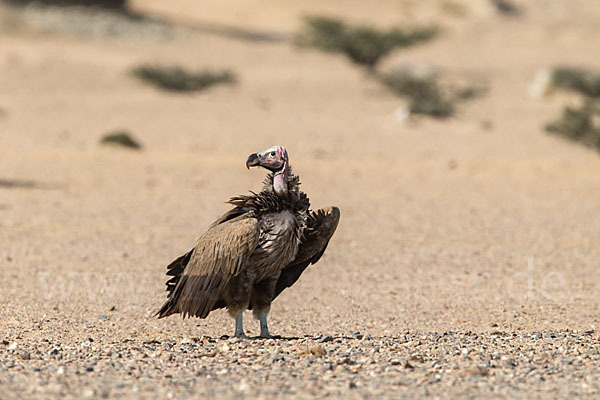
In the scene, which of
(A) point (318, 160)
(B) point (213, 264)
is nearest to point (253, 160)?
(B) point (213, 264)

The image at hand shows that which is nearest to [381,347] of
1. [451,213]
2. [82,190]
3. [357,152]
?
[451,213]

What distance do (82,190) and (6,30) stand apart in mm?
24318

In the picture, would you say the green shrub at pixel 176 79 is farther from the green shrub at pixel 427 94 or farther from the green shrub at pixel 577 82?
the green shrub at pixel 577 82

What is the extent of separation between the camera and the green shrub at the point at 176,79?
1176 inches

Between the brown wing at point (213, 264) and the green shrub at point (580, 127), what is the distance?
51.6 ft

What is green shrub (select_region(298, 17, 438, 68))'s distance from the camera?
116 ft

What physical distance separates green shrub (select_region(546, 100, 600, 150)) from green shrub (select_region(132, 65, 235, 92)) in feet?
38.7

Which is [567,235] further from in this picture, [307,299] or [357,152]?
[357,152]

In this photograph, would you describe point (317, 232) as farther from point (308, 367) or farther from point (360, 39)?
point (360, 39)

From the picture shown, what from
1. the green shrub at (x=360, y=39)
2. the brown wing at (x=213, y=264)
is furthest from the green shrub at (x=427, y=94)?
the brown wing at (x=213, y=264)

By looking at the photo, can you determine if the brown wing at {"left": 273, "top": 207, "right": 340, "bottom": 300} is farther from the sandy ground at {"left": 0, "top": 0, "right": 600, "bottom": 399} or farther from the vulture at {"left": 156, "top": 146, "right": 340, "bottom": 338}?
the sandy ground at {"left": 0, "top": 0, "right": 600, "bottom": 399}

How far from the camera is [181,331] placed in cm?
858

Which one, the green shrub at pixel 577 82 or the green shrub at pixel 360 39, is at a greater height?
the green shrub at pixel 360 39

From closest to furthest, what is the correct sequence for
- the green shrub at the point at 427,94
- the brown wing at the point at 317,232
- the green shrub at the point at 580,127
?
1. the brown wing at the point at 317,232
2. the green shrub at the point at 580,127
3. the green shrub at the point at 427,94
